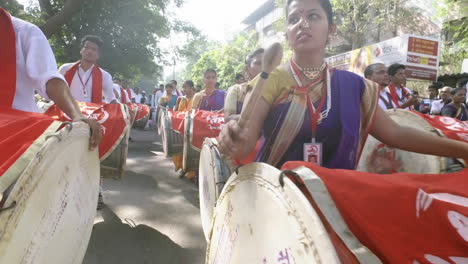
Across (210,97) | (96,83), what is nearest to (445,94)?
(210,97)

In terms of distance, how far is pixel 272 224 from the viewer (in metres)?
0.96

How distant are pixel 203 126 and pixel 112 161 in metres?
1.14

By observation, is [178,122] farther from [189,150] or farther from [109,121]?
[109,121]

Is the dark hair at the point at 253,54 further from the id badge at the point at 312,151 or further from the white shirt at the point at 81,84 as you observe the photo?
the id badge at the point at 312,151

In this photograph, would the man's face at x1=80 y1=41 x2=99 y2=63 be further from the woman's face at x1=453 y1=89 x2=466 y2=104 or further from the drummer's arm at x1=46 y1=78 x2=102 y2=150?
the woman's face at x1=453 y1=89 x2=466 y2=104

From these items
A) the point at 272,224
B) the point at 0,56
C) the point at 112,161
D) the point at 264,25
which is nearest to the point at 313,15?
the point at 272,224

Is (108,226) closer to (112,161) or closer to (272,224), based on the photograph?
(112,161)

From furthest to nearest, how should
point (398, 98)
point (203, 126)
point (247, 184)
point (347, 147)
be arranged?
point (398, 98) → point (203, 126) → point (347, 147) → point (247, 184)

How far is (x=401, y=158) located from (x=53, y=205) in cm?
195

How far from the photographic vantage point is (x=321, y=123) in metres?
1.42

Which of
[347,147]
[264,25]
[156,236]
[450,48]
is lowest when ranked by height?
[156,236]

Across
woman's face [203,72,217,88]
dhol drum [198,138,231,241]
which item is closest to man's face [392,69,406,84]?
woman's face [203,72,217,88]

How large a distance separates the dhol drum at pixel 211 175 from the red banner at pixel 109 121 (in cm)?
70

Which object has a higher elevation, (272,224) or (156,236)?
(272,224)
